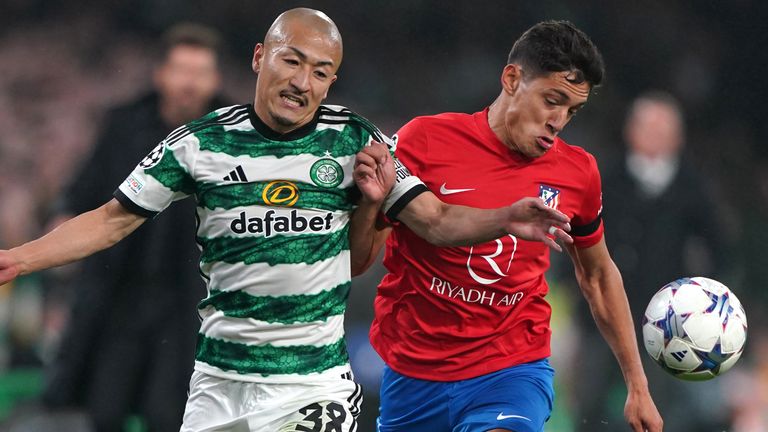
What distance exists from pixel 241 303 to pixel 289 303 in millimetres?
165

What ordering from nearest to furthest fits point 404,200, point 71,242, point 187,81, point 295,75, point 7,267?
point 7,267
point 71,242
point 295,75
point 404,200
point 187,81

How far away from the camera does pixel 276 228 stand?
3385mm

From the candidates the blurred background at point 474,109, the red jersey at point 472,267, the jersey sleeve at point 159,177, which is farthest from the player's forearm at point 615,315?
the blurred background at point 474,109

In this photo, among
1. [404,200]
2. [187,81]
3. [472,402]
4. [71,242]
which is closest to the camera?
[71,242]

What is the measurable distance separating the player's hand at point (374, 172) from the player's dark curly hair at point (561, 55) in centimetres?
84

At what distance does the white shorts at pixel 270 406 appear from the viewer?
3311 mm

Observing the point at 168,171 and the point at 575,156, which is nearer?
the point at 168,171

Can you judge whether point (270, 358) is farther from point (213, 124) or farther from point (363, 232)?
point (213, 124)

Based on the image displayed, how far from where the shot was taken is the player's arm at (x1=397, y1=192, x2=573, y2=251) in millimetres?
3289

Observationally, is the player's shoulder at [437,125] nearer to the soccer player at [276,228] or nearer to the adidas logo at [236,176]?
the soccer player at [276,228]

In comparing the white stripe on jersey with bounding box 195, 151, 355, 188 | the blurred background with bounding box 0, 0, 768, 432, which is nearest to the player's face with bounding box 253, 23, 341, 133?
the white stripe on jersey with bounding box 195, 151, 355, 188

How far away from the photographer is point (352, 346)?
21.7 feet

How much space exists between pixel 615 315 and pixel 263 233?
1629 millimetres

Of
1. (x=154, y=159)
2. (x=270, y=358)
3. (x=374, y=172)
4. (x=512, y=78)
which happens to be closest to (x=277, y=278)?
(x=270, y=358)
